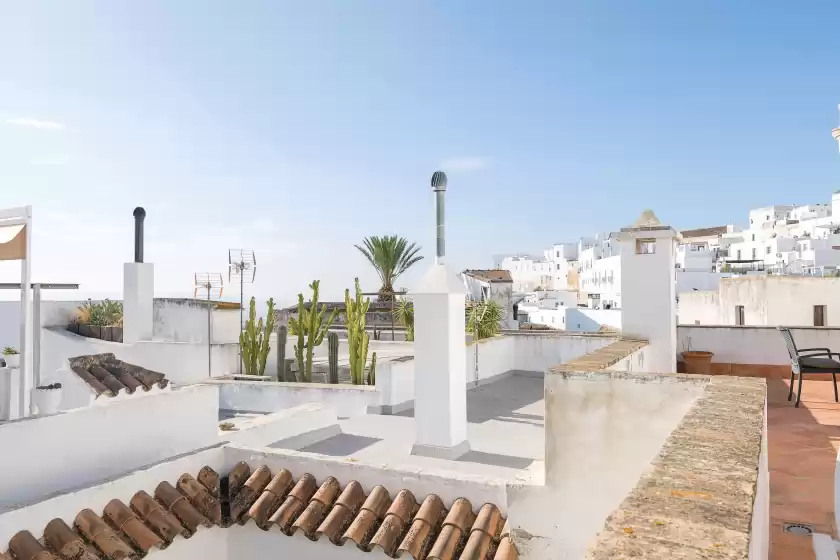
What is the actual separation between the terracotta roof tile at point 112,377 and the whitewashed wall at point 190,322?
8048 mm

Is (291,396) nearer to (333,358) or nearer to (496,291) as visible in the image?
(333,358)

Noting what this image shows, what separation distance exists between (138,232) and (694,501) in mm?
11262

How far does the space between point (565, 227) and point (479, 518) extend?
63.2 metres

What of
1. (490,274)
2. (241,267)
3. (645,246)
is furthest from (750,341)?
(490,274)

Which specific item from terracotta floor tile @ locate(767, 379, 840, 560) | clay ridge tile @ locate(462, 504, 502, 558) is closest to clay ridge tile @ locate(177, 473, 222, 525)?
clay ridge tile @ locate(462, 504, 502, 558)

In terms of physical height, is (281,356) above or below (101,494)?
above

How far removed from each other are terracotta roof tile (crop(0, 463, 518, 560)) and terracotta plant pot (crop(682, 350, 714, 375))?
444cm

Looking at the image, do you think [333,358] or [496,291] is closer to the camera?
[333,358]

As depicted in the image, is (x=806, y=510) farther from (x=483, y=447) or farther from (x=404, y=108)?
(x=404, y=108)

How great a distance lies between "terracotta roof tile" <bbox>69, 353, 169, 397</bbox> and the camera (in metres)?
4.69

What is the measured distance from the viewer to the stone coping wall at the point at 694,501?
1145 mm

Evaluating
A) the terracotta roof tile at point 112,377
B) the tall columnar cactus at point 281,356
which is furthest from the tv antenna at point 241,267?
the terracotta roof tile at point 112,377

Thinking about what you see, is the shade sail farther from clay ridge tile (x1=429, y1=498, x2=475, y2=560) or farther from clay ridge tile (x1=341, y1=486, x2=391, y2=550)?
clay ridge tile (x1=429, y1=498, x2=475, y2=560)

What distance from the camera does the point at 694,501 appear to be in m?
1.41
